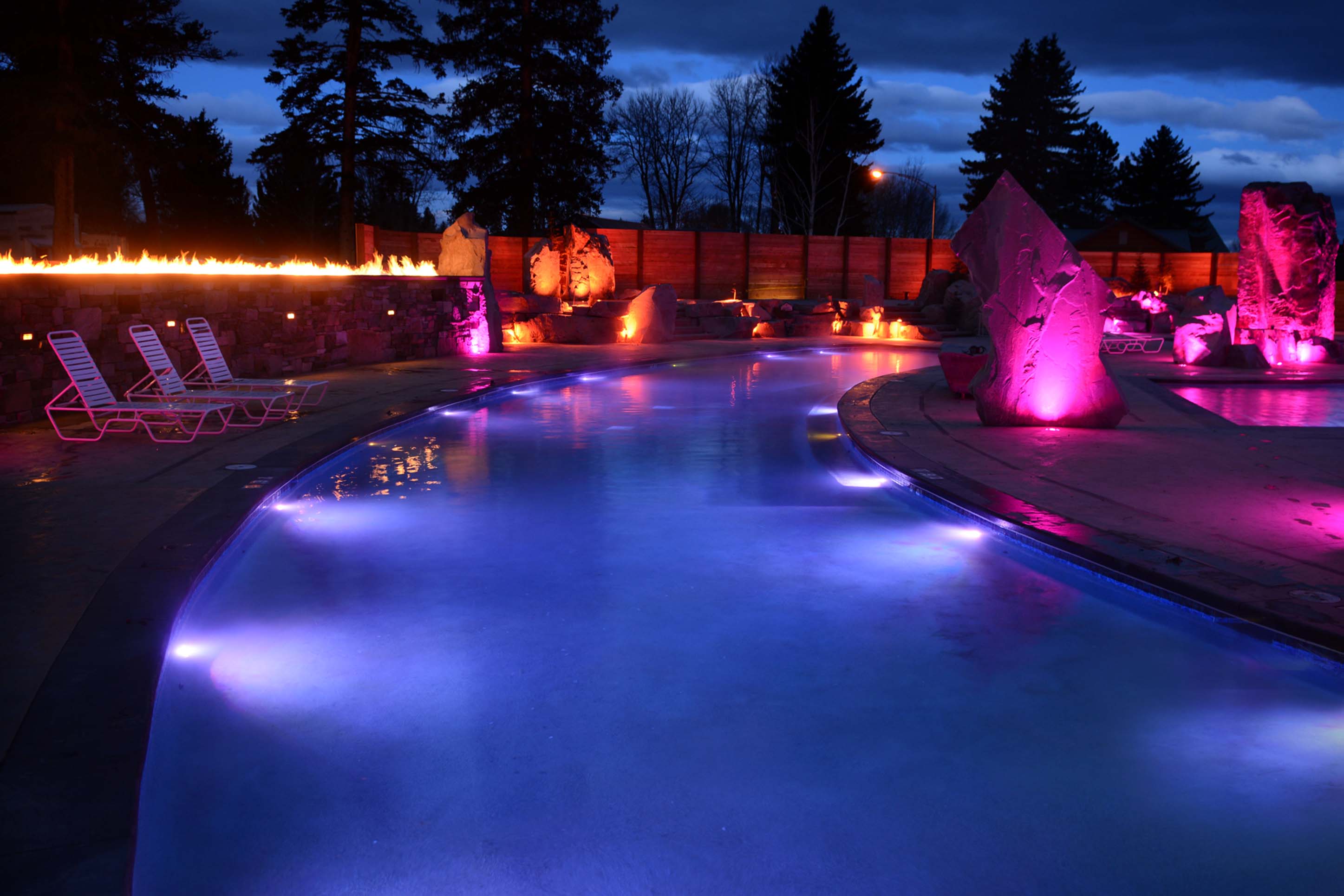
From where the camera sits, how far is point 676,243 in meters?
30.9

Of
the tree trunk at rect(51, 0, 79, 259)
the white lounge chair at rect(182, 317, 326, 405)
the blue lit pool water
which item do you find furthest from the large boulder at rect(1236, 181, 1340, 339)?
the tree trunk at rect(51, 0, 79, 259)

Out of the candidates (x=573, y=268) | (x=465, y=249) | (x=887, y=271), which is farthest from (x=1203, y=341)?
(x=887, y=271)

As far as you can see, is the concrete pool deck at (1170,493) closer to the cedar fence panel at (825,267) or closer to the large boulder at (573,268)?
the large boulder at (573,268)

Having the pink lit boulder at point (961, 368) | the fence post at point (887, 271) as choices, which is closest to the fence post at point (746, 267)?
the fence post at point (887, 271)

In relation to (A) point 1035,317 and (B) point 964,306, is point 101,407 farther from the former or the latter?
(B) point 964,306

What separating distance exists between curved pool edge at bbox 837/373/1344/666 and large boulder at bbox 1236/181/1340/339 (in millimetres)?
10877

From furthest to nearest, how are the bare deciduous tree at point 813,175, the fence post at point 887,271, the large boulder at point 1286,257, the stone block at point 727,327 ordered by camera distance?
the bare deciduous tree at point 813,175 → the fence post at point 887,271 → the stone block at point 727,327 → the large boulder at point 1286,257

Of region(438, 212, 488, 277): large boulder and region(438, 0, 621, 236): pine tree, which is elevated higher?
region(438, 0, 621, 236): pine tree

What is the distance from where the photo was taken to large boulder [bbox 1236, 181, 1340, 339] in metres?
16.5

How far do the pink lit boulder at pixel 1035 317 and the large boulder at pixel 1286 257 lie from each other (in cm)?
911

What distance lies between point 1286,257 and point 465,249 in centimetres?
1386

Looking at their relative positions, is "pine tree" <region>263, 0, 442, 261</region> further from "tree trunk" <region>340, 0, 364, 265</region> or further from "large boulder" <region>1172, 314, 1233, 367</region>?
"large boulder" <region>1172, 314, 1233, 367</region>

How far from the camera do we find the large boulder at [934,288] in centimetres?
3062

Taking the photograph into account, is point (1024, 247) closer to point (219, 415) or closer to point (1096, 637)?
point (1096, 637)
